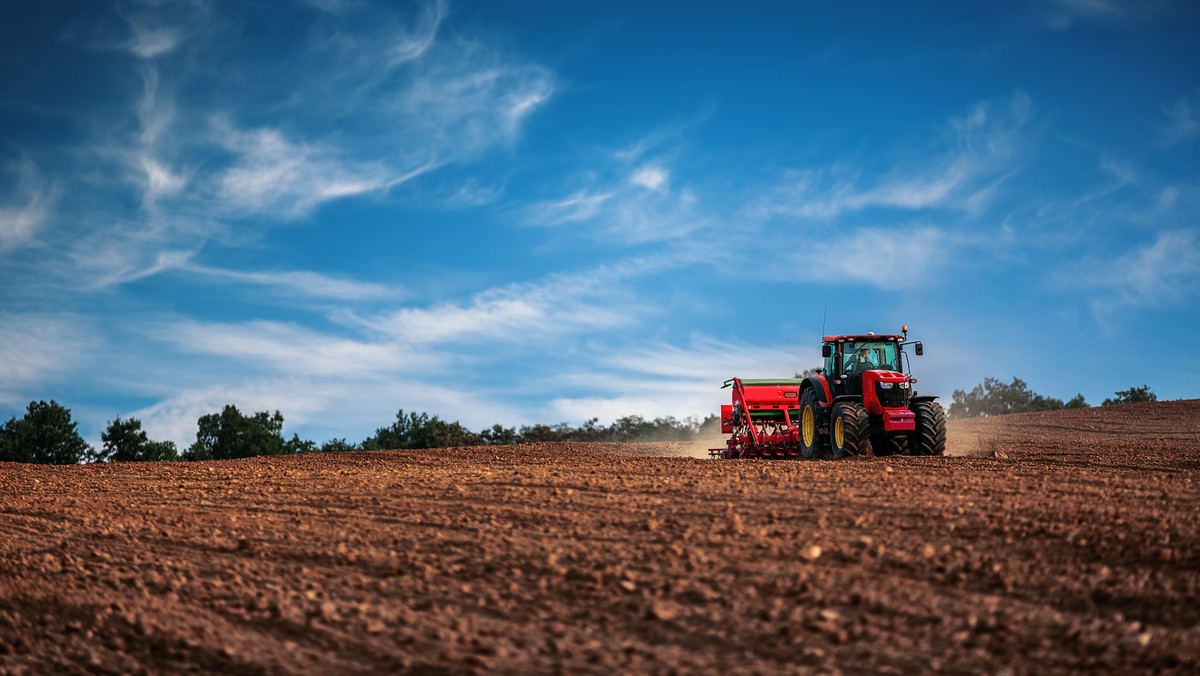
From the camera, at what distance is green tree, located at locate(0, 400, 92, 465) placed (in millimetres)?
33000

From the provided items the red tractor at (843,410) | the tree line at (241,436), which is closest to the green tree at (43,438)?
the tree line at (241,436)

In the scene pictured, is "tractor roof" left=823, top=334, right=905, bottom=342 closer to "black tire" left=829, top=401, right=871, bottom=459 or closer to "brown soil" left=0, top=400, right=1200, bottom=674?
"black tire" left=829, top=401, right=871, bottom=459

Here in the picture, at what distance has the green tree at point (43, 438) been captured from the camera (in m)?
33.0

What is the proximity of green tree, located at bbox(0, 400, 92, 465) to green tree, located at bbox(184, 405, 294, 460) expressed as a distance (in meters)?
4.39

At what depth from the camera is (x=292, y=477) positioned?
14.6 meters

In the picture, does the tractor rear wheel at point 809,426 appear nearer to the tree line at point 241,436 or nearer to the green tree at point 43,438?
the tree line at point 241,436

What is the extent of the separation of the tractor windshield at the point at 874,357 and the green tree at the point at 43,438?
26414 mm

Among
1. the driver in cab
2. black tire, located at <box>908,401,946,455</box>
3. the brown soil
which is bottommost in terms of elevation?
the brown soil

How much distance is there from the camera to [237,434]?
38.2 m

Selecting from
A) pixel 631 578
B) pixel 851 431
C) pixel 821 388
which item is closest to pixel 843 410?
pixel 851 431

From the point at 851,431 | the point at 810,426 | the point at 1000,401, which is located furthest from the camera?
the point at 1000,401

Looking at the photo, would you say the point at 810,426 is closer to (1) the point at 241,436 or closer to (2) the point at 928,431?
(2) the point at 928,431

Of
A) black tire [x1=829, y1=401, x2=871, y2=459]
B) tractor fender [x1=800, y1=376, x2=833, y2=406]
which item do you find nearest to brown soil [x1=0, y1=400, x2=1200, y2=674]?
black tire [x1=829, y1=401, x2=871, y2=459]

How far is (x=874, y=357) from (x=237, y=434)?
2790 cm
